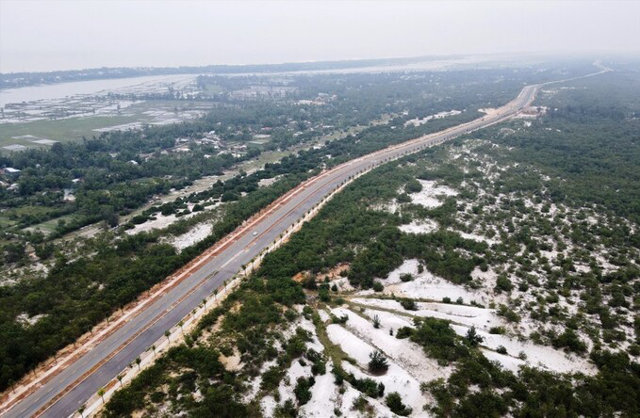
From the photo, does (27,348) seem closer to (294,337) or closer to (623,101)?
(294,337)

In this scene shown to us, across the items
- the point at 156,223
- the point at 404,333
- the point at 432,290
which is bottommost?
the point at 432,290

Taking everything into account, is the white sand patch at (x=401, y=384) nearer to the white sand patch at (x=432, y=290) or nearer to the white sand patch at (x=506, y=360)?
the white sand patch at (x=506, y=360)

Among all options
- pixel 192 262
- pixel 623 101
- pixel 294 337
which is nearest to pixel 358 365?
pixel 294 337

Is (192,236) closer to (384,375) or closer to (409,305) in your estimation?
(409,305)

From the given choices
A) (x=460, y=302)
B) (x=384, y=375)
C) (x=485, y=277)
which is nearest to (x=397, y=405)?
(x=384, y=375)

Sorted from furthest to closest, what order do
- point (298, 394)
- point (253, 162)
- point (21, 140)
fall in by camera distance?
point (21, 140)
point (253, 162)
point (298, 394)
